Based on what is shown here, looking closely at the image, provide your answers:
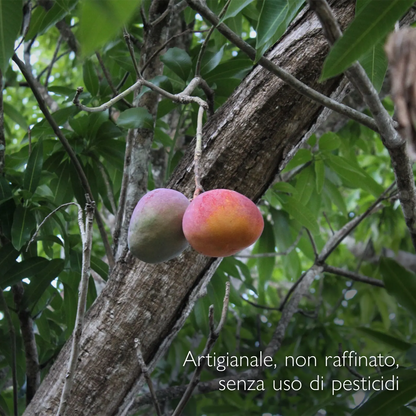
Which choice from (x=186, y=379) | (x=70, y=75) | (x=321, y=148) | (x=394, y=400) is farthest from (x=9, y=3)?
(x=70, y=75)

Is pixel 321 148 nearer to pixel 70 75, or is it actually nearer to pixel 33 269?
pixel 33 269

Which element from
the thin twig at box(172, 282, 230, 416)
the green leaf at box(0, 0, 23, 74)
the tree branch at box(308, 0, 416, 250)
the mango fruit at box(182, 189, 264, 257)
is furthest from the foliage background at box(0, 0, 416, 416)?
the thin twig at box(172, 282, 230, 416)

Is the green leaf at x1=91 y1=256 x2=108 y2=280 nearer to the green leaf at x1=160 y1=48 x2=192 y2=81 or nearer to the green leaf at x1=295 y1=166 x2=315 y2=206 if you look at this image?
the green leaf at x1=160 y1=48 x2=192 y2=81

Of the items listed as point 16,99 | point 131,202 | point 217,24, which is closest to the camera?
point 217,24

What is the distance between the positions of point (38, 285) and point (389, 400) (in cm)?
111

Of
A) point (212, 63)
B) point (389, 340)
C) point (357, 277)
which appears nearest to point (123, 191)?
point (212, 63)

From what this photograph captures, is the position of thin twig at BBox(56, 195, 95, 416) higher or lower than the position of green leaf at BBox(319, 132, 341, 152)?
lower

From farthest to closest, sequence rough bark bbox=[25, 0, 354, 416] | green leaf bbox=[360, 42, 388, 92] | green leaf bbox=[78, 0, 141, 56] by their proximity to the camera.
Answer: rough bark bbox=[25, 0, 354, 416] → green leaf bbox=[360, 42, 388, 92] → green leaf bbox=[78, 0, 141, 56]

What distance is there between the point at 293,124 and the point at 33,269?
0.94 meters

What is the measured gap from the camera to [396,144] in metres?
0.91

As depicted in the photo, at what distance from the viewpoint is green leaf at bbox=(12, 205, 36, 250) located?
1423 mm

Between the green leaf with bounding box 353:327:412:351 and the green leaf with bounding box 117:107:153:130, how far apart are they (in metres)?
0.96

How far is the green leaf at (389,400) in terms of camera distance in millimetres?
1285

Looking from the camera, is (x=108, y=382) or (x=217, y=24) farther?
(x=108, y=382)
